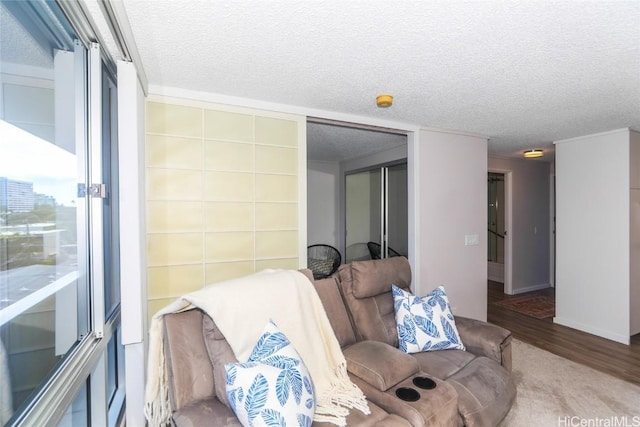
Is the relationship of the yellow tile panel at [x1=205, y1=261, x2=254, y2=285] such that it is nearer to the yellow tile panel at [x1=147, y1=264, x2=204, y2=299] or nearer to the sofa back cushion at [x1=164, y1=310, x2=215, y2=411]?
the yellow tile panel at [x1=147, y1=264, x2=204, y2=299]

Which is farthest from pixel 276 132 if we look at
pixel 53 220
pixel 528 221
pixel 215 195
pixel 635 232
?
pixel 528 221

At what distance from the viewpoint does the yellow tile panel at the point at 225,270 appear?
2473 mm

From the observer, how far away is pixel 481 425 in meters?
1.67

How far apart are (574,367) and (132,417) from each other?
3.46m

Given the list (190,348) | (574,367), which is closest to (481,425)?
(190,348)

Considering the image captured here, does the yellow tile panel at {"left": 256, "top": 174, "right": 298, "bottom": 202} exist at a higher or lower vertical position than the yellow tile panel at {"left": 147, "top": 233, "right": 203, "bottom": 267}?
higher

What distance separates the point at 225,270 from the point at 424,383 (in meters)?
1.62

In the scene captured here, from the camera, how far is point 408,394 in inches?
61.3

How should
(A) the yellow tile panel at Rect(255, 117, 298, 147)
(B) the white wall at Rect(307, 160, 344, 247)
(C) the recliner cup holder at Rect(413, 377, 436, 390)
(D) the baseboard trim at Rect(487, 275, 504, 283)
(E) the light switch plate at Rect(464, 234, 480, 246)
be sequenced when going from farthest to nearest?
(D) the baseboard trim at Rect(487, 275, 504, 283), (B) the white wall at Rect(307, 160, 344, 247), (E) the light switch plate at Rect(464, 234, 480, 246), (A) the yellow tile panel at Rect(255, 117, 298, 147), (C) the recliner cup holder at Rect(413, 377, 436, 390)

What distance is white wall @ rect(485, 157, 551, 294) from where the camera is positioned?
206 inches

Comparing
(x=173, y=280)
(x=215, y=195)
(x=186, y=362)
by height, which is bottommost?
(x=186, y=362)

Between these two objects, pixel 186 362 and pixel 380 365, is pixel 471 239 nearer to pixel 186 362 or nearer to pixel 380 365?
pixel 380 365

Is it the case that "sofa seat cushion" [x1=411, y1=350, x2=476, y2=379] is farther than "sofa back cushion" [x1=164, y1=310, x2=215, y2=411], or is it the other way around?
"sofa seat cushion" [x1=411, y1=350, x2=476, y2=379]
